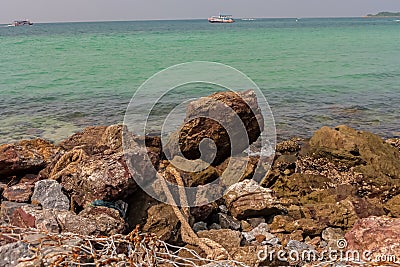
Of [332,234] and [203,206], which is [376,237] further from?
[203,206]

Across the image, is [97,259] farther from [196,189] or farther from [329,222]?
[329,222]

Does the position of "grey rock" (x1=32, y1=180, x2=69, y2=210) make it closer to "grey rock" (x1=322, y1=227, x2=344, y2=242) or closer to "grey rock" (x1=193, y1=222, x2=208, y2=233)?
"grey rock" (x1=193, y1=222, x2=208, y2=233)

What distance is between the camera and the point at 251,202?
6.04m

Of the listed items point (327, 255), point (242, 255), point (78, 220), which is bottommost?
point (327, 255)

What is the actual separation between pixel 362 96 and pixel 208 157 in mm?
13628

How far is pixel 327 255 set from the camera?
16.7ft

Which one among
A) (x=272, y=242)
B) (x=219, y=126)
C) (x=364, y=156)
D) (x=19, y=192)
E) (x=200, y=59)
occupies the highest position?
(x=200, y=59)

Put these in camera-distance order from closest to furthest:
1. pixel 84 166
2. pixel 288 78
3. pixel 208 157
→ pixel 84 166 < pixel 208 157 < pixel 288 78

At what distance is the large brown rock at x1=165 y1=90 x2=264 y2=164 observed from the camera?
279 inches

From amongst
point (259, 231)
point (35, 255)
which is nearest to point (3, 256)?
point (35, 255)

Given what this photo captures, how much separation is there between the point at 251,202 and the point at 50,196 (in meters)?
2.89

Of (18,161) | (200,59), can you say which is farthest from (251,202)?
(200,59)

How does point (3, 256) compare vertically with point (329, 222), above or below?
above

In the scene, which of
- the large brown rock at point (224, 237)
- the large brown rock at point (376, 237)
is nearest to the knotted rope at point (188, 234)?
the large brown rock at point (224, 237)
